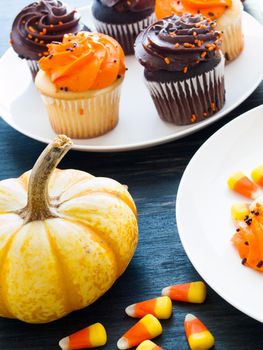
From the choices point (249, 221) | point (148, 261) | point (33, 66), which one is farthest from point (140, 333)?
point (33, 66)

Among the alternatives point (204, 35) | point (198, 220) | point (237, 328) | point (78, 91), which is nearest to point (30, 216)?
point (198, 220)

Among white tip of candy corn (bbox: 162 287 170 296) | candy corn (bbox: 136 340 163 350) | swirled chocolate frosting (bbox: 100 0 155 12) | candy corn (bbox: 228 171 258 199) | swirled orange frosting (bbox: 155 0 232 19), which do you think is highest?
swirled orange frosting (bbox: 155 0 232 19)

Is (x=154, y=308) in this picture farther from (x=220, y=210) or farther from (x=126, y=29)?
(x=126, y=29)

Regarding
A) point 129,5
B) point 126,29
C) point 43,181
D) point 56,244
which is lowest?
point 126,29

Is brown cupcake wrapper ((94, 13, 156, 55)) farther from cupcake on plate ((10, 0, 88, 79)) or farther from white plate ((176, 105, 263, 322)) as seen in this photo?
white plate ((176, 105, 263, 322))

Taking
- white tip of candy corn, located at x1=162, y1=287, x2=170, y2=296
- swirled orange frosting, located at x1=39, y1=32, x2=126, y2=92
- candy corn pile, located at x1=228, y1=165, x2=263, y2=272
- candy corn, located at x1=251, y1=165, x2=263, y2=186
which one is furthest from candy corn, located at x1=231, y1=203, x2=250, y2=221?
swirled orange frosting, located at x1=39, y1=32, x2=126, y2=92

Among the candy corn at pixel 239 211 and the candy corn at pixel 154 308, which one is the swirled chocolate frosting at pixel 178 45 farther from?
the candy corn at pixel 154 308
